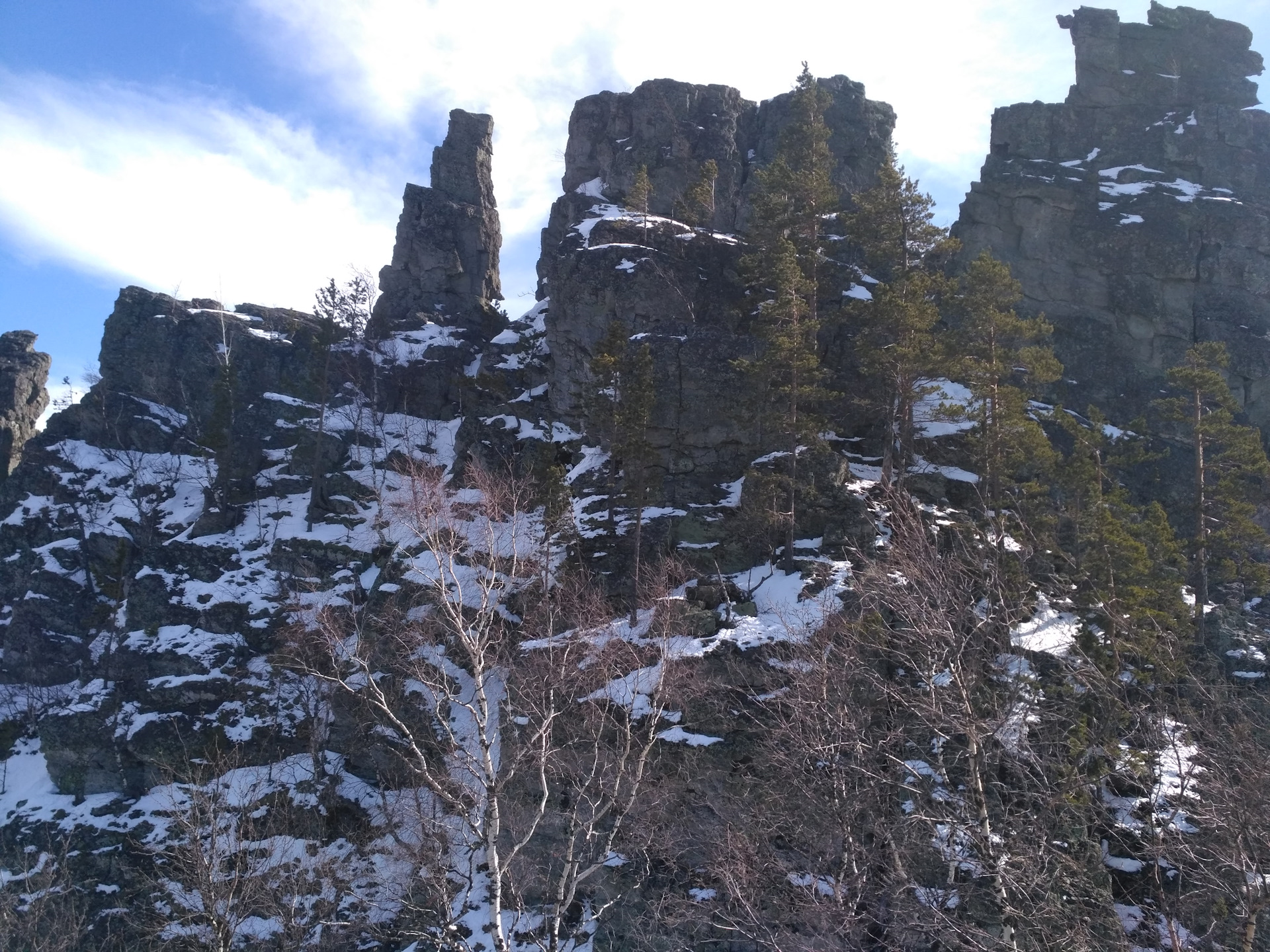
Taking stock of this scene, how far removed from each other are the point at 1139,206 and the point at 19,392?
254 feet

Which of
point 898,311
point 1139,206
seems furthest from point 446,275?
point 1139,206

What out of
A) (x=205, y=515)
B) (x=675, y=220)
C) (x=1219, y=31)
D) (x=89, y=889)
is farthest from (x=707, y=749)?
(x=1219, y=31)

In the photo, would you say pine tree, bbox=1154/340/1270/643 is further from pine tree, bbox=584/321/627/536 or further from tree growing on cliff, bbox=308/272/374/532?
tree growing on cliff, bbox=308/272/374/532

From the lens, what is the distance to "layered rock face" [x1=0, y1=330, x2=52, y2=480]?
57.7 m

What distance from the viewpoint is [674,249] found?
42.7 metres

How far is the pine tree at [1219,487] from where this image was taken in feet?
86.5

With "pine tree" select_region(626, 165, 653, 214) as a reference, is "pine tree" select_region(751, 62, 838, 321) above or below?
below

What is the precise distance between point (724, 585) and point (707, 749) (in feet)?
19.4

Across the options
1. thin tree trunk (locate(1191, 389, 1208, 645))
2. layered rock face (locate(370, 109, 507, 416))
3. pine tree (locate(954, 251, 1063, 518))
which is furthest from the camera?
layered rock face (locate(370, 109, 507, 416))

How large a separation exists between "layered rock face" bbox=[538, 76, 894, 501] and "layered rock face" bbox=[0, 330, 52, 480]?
40084mm

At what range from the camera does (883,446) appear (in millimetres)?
35219

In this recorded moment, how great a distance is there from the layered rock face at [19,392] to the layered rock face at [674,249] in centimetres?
4008

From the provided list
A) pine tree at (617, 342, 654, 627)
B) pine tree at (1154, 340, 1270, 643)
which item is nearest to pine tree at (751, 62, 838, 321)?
pine tree at (617, 342, 654, 627)

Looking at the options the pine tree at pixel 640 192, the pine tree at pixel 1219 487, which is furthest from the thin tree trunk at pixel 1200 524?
the pine tree at pixel 640 192
